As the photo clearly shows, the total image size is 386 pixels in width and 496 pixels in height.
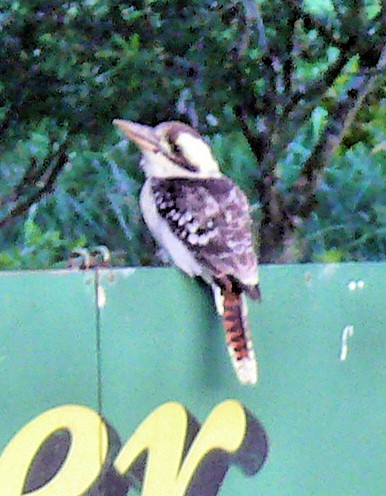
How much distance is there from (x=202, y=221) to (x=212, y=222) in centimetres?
3

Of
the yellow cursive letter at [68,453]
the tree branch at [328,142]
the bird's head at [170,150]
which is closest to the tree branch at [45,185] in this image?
the tree branch at [328,142]

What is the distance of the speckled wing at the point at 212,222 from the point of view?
224 centimetres

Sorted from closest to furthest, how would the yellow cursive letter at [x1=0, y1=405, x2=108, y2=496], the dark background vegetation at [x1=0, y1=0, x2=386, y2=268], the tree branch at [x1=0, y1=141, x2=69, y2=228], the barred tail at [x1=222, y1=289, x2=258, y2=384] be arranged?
the yellow cursive letter at [x1=0, y1=405, x2=108, y2=496]
the barred tail at [x1=222, y1=289, x2=258, y2=384]
the dark background vegetation at [x1=0, y1=0, x2=386, y2=268]
the tree branch at [x1=0, y1=141, x2=69, y2=228]

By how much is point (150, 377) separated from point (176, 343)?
104mm

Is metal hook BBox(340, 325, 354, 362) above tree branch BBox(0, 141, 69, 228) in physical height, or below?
above

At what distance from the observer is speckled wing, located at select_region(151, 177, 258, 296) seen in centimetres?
224

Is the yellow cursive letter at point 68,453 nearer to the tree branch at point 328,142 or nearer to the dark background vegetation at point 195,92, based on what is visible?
the dark background vegetation at point 195,92

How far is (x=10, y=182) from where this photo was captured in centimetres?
398

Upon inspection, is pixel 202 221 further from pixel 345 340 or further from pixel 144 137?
pixel 345 340

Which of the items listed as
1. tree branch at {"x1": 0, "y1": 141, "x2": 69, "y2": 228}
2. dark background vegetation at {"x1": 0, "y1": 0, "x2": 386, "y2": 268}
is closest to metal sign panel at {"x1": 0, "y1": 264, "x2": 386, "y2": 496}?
dark background vegetation at {"x1": 0, "y1": 0, "x2": 386, "y2": 268}

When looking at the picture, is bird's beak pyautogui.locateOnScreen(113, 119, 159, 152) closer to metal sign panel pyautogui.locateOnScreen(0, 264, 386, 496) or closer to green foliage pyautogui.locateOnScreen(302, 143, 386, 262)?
metal sign panel pyautogui.locateOnScreen(0, 264, 386, 496)

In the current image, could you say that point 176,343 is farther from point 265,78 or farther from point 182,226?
point 265,78

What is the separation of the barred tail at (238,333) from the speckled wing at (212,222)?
1.8 inches

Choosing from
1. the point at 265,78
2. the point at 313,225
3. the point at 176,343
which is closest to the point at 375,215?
the point at 313,225
